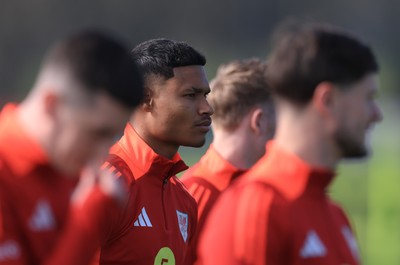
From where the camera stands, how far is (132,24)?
2500 centimetres

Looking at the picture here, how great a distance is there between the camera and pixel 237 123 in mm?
6594

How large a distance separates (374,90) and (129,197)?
1789 millimetres

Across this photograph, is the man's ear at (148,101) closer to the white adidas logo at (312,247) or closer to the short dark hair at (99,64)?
the white adidas logo at (312,247)

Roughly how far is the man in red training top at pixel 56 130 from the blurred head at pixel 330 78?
22.9 inches

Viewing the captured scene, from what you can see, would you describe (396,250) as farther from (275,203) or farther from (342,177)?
(275,203)

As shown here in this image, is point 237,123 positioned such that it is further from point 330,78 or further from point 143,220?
point 330,78

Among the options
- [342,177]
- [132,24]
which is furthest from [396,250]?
[132,24]

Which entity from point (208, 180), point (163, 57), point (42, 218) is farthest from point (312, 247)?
point (208, 180)

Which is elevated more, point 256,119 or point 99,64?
point 99,64

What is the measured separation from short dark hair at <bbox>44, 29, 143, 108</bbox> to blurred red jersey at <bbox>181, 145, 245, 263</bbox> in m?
2.76

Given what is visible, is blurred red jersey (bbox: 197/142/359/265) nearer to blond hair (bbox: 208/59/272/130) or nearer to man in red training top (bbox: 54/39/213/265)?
man in red training top (bbox: 54/39/213/265)

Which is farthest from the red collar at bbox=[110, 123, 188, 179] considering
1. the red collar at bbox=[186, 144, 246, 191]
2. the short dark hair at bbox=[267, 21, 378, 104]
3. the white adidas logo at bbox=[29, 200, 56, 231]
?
the white adidas logo at bbox=[29, 200, 56, 231]

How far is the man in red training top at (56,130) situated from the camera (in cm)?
310

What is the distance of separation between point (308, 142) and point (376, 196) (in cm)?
1101
